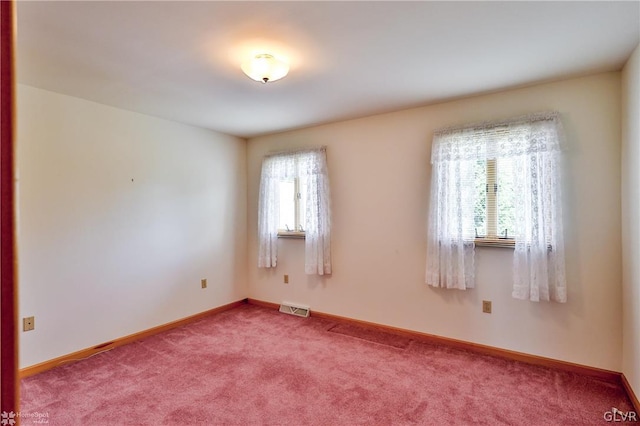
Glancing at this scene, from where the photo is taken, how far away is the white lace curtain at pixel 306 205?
371 centimetres

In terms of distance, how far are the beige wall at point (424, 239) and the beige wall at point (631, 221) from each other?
10cm

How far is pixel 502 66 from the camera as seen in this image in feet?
7.57

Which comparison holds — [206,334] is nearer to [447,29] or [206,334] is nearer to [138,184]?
[138,184]

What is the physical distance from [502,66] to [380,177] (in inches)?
57.9

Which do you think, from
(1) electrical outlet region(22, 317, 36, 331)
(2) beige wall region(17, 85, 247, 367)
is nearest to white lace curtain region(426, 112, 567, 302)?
(2) beige wall region(17, 85, 247, 367)

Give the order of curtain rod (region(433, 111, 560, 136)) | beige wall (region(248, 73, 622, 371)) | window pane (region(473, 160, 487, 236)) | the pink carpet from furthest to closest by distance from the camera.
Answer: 1. window pane (region(473, 160, 487, 236))
2. curtain rod (region(433, 111, 560, 136))
3. beige wall (region(248, 73, 622, 371))
4. the pink carpet

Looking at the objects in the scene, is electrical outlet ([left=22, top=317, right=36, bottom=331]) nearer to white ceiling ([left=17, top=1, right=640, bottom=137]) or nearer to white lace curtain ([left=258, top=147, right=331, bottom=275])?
white ceiling ([left=17, top=1, right=640, bottom=137])

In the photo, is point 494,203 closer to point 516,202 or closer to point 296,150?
point 516,202

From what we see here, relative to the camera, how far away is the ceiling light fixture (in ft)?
6.82

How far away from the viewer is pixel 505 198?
2.75 m

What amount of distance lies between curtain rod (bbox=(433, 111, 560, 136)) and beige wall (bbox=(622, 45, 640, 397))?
437mm

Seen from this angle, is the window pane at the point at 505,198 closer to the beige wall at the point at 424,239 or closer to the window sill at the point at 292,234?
the beige wall at the point at 424,239

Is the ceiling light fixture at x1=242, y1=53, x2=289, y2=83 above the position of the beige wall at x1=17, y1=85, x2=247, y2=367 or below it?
above

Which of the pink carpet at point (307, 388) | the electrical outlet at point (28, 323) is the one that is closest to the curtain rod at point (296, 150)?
the pink carpet at point (307, 388)
